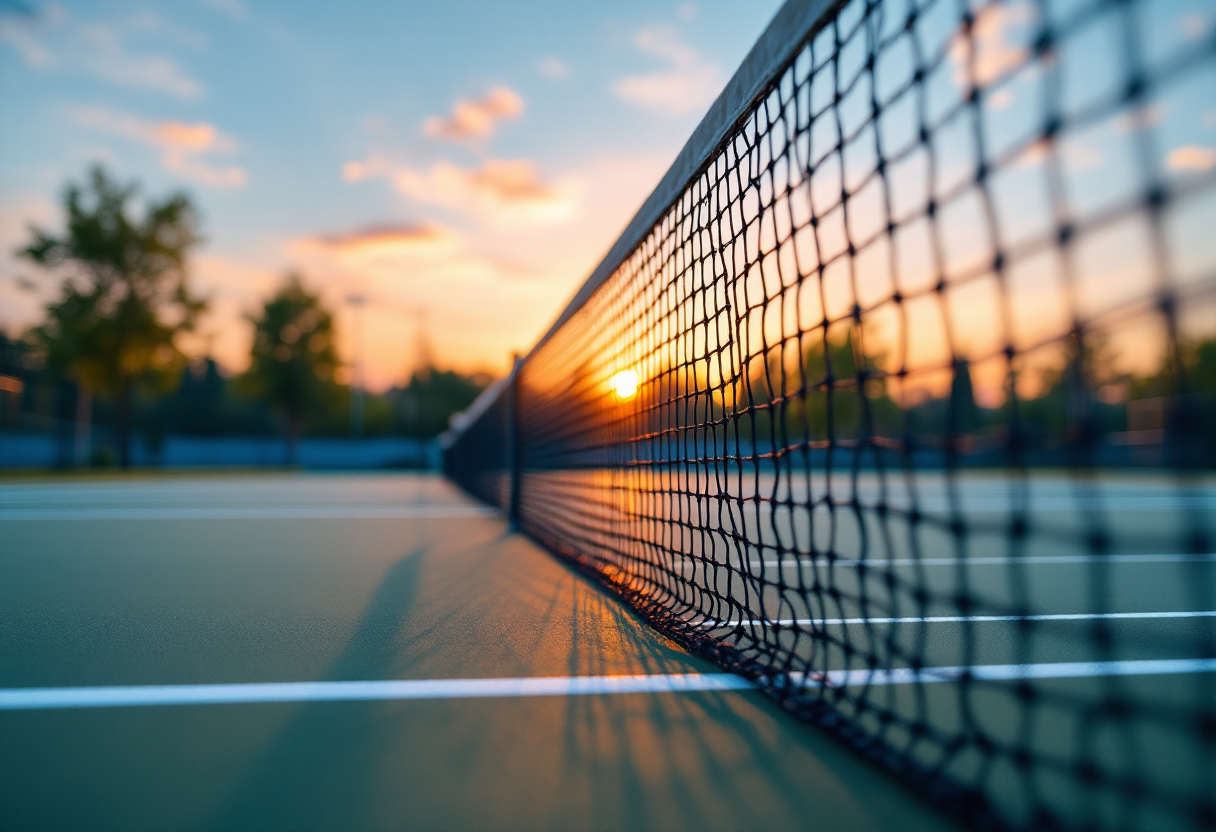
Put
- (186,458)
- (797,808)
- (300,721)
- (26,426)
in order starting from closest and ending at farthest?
(797,808) → (300,721) → (26,426) → (186,458)

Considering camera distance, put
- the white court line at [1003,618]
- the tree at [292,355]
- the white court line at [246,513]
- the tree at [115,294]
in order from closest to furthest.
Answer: the white court line at [1003,618], the white court line at [246,513], the tree at [115,294], the tree at [292,355]

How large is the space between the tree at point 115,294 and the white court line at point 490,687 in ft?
83.6

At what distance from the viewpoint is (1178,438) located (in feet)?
2.97

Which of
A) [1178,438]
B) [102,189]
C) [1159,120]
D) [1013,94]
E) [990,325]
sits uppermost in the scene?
[102,189]

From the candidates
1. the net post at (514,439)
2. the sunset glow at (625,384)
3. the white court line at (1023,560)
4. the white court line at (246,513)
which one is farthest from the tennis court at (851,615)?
the white court line at (246,513)

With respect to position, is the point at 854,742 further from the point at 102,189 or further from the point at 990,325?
the point at 102,189

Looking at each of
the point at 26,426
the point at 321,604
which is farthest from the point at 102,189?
the point at 321,604

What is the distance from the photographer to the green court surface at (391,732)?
1.17 m

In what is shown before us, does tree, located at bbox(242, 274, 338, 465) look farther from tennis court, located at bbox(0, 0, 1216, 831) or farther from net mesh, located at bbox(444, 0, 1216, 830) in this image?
net mesh, located at bbox(444, 0, 1216, 830)

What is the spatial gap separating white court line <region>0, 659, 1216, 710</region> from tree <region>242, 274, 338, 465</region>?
37.1 m

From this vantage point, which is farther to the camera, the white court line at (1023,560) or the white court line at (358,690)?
the white court line at (1023,560)

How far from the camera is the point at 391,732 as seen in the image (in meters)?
1.47

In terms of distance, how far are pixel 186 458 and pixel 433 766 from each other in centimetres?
4659

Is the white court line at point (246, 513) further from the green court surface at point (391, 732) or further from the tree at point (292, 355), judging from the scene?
the tree at point (292, 355)
